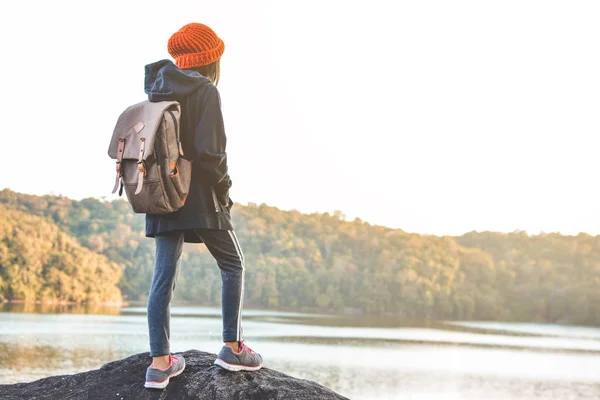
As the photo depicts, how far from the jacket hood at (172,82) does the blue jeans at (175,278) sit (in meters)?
0.69

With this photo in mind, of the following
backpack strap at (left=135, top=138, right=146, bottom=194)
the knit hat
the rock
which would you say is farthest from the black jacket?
the rock

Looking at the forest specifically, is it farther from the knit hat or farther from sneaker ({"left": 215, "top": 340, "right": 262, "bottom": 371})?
the knit hat

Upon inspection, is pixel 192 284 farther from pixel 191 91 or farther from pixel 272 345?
pixel 191 91

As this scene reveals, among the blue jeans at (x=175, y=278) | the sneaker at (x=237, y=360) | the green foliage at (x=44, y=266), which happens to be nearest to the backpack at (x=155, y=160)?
the blue jeans at (x=175, y=278)

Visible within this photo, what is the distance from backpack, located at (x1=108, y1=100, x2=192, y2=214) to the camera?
3754 mm

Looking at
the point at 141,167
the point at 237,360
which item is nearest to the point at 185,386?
the point at 237,360

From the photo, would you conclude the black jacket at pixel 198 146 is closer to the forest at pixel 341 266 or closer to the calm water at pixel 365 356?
the calm water at pixel 365 356

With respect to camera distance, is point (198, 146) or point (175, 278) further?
point (175, 278)

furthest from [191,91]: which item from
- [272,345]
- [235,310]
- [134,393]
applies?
[272,345]

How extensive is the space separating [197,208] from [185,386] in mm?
951

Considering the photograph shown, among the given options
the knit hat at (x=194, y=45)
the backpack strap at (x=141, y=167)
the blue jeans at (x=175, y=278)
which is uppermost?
the knit hat at (x=194, y=45)

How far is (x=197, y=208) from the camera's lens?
12.7 ft

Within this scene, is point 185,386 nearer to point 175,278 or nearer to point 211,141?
point 175,278

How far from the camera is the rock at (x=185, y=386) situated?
13.0 ft
